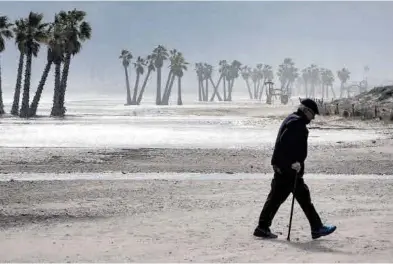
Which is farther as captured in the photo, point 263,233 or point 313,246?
point 263,233

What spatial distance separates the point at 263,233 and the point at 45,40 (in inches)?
2000

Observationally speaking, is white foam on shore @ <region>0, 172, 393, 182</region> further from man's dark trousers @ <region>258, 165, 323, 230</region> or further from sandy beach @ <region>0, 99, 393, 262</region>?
man's dark trousers @ <region>258, 165, 323, 230</region>

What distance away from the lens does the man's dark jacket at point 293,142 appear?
8.23 meters

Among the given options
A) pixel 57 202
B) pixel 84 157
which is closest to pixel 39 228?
pixel 57 202

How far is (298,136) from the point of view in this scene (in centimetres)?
822

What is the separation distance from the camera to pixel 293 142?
27.1 feet

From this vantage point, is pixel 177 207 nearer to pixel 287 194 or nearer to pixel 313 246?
pixel 287 194

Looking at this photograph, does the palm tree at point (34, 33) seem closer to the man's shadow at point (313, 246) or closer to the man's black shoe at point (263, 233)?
the man's black shoe at point (263, 233)

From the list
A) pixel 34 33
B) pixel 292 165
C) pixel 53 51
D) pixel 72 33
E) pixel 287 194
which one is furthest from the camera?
pixel 72 33

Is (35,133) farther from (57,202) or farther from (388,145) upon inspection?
(57,202)

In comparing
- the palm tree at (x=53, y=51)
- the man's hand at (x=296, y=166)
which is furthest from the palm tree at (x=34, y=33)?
the man's hand at (x=296, y=166)

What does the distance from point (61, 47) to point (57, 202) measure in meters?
48.0

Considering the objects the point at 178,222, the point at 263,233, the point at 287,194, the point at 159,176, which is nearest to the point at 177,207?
the point at 178,222

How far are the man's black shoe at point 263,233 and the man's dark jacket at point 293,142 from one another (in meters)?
0.96
